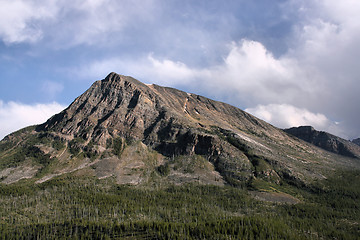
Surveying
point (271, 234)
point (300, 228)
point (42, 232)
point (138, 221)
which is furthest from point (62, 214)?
point (300, 228)

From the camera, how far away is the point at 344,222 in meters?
190

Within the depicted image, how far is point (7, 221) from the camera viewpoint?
17700 centimetres

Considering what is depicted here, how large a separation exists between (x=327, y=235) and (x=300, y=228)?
1897cm

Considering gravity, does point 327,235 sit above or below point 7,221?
below

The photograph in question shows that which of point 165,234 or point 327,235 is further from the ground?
point 165,234

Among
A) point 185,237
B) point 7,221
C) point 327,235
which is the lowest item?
point 327,235

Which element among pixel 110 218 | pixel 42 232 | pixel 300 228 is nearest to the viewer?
pixel 42 232

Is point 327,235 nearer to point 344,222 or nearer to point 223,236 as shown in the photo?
point 344,222

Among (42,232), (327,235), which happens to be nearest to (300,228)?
(327,235)

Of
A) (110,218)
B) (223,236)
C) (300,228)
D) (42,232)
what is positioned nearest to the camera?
(223,236)

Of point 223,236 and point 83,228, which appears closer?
point 223,236

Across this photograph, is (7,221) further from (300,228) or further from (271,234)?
(300,228)

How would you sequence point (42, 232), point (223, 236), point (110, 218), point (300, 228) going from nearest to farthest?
point (223, 236), point (42, 232), point (300, 228), point (110, 218)

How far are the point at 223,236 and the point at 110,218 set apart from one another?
4033 inches
